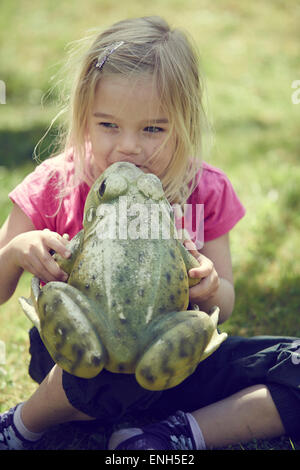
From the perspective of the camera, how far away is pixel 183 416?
6.24 feet

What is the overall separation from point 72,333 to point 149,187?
0.50 m

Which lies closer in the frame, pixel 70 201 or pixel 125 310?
pixel 125 310

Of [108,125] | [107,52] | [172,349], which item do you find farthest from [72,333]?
[107,52]

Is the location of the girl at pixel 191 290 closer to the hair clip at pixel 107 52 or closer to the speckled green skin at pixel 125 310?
the hair clip at pixel 107 52

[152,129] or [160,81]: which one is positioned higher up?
[160,81]

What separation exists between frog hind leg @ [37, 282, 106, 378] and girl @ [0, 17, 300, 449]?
0.28 m

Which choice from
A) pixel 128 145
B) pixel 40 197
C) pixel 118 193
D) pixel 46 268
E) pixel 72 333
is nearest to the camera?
pixel 72 333

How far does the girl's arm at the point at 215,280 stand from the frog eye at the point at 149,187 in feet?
0.86

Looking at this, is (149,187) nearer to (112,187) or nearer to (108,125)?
(112,187)

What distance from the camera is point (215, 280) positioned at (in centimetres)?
176

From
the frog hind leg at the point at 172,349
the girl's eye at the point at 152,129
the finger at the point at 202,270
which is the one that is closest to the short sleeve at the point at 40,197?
the girl's eye at the point at 152,129

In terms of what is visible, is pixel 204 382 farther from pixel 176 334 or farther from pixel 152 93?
pixel 152 93

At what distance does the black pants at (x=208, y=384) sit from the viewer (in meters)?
1.75
